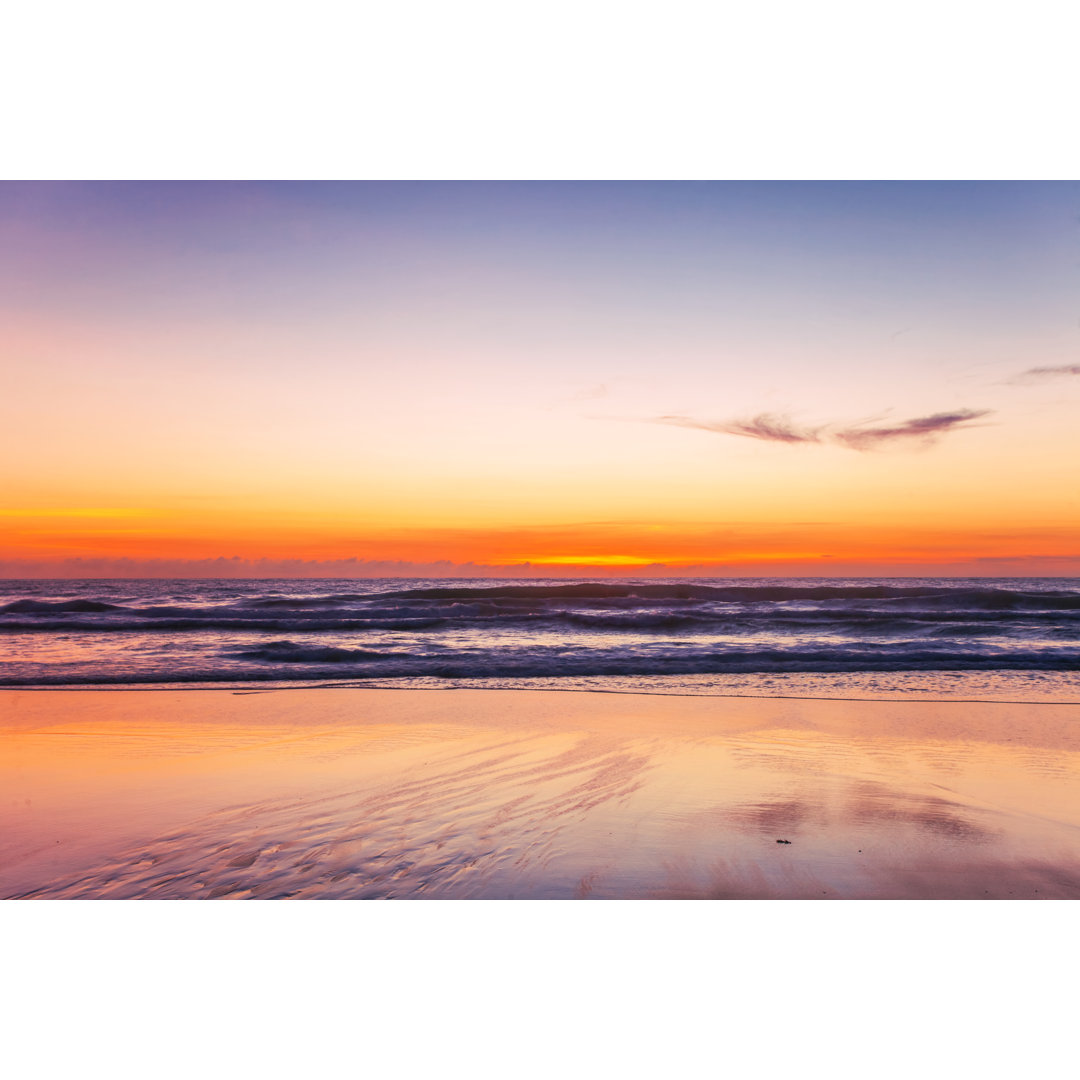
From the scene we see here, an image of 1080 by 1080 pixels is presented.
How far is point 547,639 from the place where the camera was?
11812mm

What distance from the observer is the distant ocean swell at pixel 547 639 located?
8320mm

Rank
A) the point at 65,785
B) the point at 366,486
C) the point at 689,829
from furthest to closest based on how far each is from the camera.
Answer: the point at 366,486 < the point at 65,785 < the point at 689,829

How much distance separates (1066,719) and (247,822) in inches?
272

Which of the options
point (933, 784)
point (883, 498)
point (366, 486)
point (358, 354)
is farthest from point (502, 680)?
point (883, 498)

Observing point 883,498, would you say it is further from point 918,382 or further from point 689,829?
point 689,829

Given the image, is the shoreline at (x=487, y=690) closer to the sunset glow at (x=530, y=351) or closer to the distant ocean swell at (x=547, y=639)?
the distant ocean swell at (x=547, y=639)

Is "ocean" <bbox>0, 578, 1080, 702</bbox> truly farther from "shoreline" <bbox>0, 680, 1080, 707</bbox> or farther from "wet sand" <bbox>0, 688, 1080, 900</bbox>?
"wet sand" <bbox>0, 688, 1080, 900</bbox>

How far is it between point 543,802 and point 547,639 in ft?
26.1

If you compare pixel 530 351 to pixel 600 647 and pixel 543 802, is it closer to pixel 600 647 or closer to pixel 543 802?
pixel 543 802

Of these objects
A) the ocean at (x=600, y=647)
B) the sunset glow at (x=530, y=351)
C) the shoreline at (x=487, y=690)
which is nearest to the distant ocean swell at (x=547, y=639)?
the ocean at (x=600, y=647)

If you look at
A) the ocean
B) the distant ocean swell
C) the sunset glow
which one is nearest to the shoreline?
the ocean

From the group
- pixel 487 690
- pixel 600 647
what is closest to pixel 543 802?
pixel 487 690

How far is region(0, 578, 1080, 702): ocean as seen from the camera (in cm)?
761

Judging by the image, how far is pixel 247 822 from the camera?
3613mm
